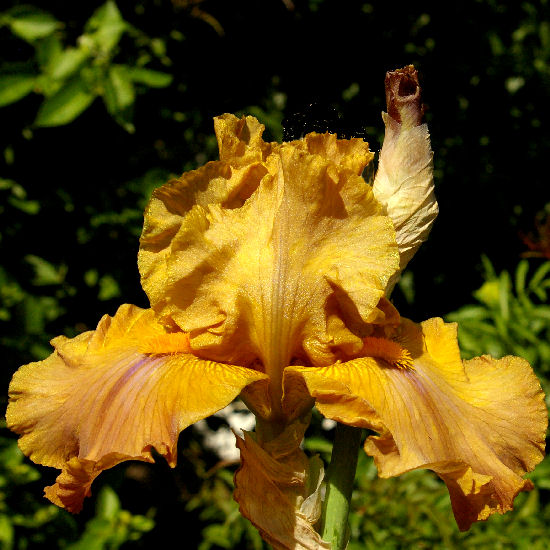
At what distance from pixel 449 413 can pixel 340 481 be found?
175 mm

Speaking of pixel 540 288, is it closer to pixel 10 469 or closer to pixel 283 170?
pixel 283 170

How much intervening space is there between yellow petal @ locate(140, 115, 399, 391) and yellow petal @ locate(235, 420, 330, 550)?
0.34 ft

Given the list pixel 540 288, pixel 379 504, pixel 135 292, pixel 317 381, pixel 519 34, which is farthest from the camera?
pixel 519 34

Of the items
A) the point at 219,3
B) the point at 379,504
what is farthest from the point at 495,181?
the point at 379,504

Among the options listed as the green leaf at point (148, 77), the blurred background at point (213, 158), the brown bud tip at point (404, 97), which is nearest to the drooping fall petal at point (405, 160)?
the brown bud tip at point (404, 97)

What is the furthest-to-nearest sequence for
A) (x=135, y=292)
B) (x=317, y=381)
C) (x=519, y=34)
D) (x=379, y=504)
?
(x=519, y=34) → (x=135, y=292) → (x=379, y=504) → (x=317, y=381)

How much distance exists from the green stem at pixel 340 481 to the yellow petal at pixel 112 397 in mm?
150

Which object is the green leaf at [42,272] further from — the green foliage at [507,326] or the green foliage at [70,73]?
the green foliage at [507,326]

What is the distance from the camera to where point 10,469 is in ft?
6.73

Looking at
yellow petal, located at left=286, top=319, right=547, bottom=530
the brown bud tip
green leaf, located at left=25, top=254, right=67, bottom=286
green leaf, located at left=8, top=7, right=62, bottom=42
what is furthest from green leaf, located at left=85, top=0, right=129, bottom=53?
yellow petal, located at left=286, top=319, right=547, bottom=530

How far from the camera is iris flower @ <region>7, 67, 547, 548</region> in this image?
0.87m

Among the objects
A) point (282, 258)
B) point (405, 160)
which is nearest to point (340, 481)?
point (282, 258)

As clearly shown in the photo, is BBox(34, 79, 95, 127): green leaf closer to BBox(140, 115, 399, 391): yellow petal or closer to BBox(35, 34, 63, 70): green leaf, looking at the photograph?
BBox(35, 34, 63, 70): green leaf

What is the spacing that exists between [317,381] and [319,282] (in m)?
0.14
